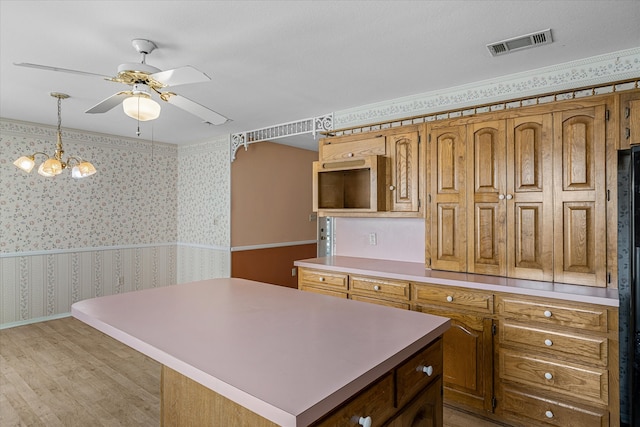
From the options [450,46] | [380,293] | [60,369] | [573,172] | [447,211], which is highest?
[450,46]

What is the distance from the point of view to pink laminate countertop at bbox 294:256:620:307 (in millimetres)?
2072

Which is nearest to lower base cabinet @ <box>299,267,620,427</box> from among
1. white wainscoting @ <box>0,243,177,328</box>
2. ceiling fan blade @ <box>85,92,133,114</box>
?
ceiling fan blade @ <box>85,92,133,114</box>

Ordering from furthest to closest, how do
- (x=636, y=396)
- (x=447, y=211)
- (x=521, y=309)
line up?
1. (x=447, y=211)
2. (x=521, y=309)
3. (x=636, y=396)

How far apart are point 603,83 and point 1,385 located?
492 cm

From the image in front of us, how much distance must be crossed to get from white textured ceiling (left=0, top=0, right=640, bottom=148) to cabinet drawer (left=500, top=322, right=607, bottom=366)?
1.81m

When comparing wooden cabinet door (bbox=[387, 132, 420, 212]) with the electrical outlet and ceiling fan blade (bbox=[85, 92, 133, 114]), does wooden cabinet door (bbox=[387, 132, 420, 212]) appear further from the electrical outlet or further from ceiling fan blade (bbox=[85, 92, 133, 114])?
ceiling fan blade (bbox=[85, 92, 133, 114])

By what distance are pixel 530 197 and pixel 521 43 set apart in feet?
3.28

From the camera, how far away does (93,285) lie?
494 centimetres

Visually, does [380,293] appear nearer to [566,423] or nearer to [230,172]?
[566,423]

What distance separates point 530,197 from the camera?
246 centimetres

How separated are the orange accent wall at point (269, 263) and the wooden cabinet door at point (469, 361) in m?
3.16

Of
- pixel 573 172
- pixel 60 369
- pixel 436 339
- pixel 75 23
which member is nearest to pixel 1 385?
pixel 60 369

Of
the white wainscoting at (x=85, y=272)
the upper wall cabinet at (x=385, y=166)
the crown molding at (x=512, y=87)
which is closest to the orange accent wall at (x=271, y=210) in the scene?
the white wainscoting at (x=85, y=272)

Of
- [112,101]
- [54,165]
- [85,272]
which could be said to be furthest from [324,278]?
Answer: [85,272]
